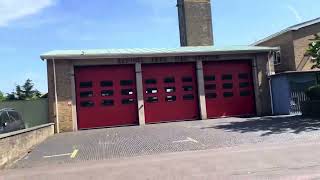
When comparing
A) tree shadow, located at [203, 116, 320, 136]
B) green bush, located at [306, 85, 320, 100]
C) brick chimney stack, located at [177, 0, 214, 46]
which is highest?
brick chimney stack, located at [177, 0, 214, 46]

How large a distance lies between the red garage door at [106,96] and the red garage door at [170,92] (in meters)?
0.78

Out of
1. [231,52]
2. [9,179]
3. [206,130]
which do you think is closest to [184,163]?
[9,179]

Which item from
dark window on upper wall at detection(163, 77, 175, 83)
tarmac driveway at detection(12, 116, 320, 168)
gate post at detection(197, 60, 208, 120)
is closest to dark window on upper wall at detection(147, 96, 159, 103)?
dark window on upper wall at detection(163, 77, 175, 83)

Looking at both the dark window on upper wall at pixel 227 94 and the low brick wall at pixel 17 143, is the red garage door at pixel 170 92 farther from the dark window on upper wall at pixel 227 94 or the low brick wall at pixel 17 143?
the low brick wall at pixel 17 143

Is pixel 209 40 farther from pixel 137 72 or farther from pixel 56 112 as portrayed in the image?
pixel 56 112

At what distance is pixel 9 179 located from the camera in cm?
1085

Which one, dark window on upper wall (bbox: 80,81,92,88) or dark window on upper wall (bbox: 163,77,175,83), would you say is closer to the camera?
dark window on upper wall (bbox: 80,81,92,88)

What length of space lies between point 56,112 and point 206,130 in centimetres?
794

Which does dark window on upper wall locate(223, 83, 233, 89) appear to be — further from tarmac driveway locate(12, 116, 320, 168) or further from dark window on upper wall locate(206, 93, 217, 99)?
tarmac driveway locate(12, 116, 320, 168)

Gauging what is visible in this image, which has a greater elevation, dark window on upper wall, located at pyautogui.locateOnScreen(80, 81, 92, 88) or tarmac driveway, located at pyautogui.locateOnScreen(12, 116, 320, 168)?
dark window on upper wall, located at pyautogui.locateOnScreen(80, 81, 92, 88)

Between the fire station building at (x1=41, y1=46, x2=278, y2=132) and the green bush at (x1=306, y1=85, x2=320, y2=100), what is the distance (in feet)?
9.95

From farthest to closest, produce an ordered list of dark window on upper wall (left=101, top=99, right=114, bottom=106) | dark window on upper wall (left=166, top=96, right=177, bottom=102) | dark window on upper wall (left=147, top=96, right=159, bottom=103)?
dark window on upper wall (left=166, top=96, right=177, bottom=102) < dark window on upper wall (left=147, top=96, right=159, bottom=103) < dark window on upper wall (left=101, top=99, right=114, bottom=106)

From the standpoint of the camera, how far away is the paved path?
32.1 feet

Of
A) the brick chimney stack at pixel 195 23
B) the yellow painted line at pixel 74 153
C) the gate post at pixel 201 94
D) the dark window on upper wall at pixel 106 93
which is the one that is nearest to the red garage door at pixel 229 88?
the gate post at pixel 201 94
